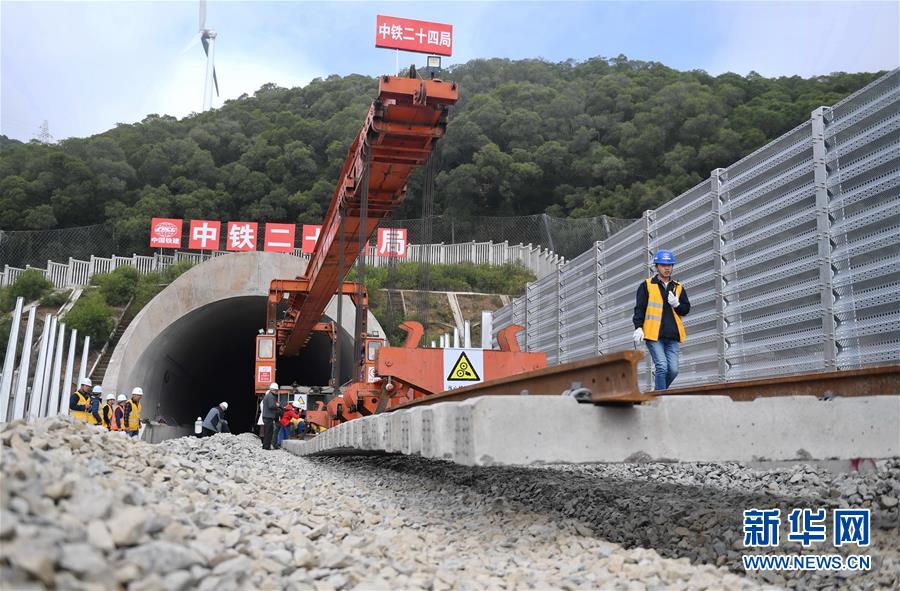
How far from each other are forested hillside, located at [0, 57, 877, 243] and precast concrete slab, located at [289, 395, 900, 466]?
39.1 metres

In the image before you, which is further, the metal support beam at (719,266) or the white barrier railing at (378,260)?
the white barrier railing at (378,260)

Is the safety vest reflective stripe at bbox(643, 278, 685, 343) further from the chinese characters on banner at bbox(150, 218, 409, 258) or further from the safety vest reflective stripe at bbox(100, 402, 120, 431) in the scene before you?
the chinese characters on banner at bbox(150, 218, 409, 258)

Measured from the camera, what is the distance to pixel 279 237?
36.9m

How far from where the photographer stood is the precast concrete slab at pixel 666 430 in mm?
3572

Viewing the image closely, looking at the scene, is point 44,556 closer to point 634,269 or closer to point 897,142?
point 897,142

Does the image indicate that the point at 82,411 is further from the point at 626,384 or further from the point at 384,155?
the point at 626,384

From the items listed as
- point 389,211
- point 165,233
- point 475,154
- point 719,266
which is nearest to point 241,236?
point 165,233

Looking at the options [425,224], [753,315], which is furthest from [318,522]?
[425,224]

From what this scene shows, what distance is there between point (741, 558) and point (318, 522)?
2.35 m

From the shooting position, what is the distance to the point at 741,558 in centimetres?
388

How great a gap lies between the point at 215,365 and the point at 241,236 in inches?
435

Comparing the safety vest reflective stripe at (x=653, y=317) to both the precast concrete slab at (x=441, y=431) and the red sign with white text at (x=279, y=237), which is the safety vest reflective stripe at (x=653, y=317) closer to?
the precast concrete slab at (x=441, y=431)

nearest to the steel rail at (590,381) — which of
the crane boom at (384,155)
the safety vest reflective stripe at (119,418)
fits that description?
the crane boom at (384,155)

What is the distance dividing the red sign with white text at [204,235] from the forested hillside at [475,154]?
20.0 ft
